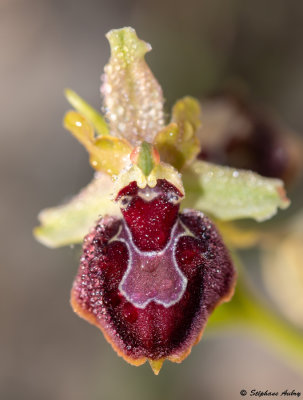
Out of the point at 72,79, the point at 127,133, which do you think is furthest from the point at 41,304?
the point at 127,133

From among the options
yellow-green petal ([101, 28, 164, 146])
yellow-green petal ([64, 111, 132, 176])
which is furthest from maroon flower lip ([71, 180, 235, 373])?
yellow-green petal ([101, 28, 164, 146])

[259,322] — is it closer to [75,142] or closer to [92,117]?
[92,117]

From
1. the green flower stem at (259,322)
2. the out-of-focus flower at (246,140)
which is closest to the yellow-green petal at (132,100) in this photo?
the out-of-focus flower at (246,140)

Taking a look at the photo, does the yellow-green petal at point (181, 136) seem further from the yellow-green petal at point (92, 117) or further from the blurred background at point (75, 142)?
the blurred background at point (75, 142)

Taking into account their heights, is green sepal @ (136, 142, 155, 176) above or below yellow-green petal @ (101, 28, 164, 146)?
below

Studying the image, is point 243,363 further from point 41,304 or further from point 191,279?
point 191,279

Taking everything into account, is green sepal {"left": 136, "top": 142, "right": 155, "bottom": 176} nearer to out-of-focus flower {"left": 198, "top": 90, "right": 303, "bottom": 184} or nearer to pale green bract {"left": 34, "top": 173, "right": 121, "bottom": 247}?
pale green bract {"left": 34, "top": 173, "right": 121, "bottom": 247}
